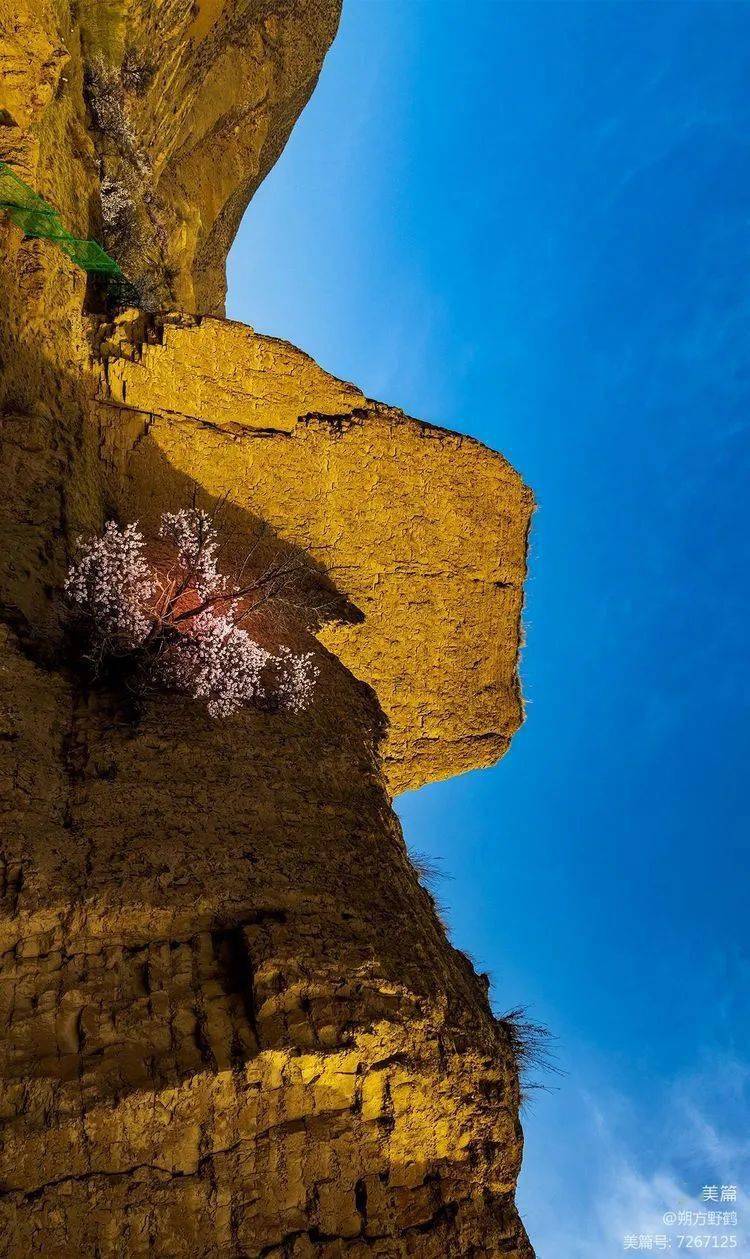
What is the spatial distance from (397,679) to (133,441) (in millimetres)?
3289

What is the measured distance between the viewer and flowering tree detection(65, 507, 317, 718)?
546cm

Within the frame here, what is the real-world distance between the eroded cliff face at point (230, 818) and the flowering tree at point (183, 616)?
0.24 m

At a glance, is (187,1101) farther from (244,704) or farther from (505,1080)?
(244,704)

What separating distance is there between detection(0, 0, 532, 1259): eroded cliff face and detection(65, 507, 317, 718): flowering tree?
0.24m

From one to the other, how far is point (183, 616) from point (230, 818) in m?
1.97

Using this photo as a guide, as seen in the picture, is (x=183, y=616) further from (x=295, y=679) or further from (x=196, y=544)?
(x=295, y=679)

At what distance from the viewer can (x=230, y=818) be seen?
441cm

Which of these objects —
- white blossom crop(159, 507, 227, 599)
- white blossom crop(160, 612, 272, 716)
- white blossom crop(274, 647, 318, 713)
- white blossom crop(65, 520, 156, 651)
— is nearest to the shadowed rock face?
white blossom crop(159, 507, 227, 599)

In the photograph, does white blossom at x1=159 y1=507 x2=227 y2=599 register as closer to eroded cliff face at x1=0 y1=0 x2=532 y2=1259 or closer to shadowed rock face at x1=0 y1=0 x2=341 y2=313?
eroded cliff face at x1=0 y1=0 x2=532 y2=1259

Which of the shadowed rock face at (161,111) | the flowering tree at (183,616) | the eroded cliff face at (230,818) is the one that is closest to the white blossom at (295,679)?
the flowering tree at (183,616)

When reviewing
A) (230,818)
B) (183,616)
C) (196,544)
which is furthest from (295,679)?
(230,818)

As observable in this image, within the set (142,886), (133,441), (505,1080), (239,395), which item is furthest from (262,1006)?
(239,395)

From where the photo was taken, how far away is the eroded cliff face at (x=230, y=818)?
3168 mm

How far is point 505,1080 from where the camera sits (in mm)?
3855
